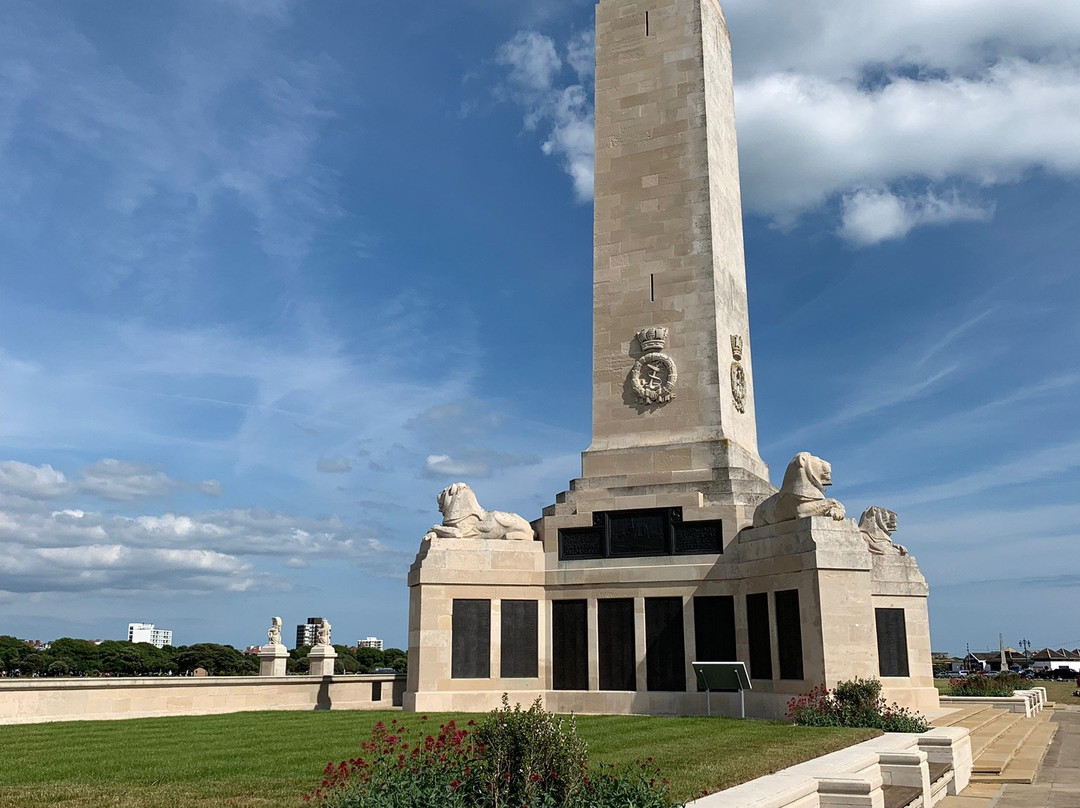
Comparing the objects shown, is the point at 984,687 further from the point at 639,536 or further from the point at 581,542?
the point at 581,542

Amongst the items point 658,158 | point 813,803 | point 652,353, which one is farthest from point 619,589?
point 813,803

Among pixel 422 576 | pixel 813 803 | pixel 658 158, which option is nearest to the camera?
pixel 813 803

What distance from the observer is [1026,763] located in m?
18.5

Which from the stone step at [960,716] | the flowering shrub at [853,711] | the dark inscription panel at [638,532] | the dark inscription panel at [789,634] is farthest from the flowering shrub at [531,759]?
the dark inscription panel at [638,532]

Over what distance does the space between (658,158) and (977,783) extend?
2144 cm

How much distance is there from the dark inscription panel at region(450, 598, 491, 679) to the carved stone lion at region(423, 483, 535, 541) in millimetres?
2080

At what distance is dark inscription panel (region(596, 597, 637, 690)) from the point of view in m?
26.5

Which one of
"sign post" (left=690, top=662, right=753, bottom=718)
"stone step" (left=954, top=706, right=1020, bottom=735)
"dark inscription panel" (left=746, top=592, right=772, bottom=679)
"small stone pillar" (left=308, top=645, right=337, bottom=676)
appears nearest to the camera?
"stone step" (left=954, top=706, right=1020, bottom=735)

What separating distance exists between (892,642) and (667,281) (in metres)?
13.0

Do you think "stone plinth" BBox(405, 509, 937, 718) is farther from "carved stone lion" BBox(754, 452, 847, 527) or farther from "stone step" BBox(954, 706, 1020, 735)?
"stone step" BBox(954, 706, 1020, 735)

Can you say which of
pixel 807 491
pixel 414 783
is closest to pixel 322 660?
pixel 807 491

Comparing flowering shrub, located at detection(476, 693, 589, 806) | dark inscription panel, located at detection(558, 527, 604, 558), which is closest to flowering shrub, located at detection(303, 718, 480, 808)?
flowering shrub, located at detection(476, 693, 589, 806)

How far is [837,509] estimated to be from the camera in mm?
23438

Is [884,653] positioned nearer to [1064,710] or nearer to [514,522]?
[514,522]
